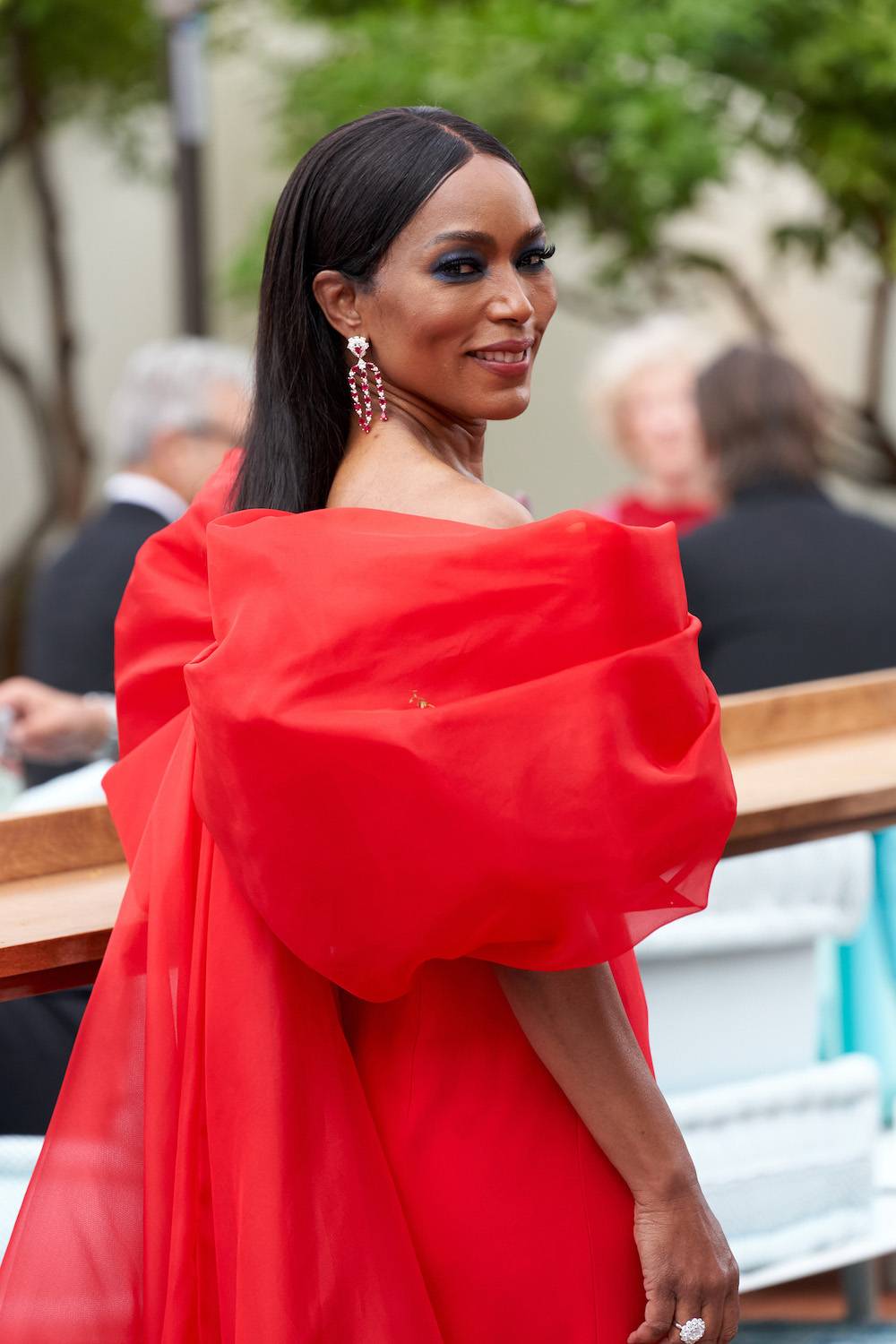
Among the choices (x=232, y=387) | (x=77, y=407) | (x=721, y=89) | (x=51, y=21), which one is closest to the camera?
(x=232, y=387)

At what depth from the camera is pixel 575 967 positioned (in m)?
1.38

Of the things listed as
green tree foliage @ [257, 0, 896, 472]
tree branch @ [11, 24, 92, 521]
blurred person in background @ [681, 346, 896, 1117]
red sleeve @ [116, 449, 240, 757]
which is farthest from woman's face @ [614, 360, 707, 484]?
tree branch @ [11, 24, 92, 521]

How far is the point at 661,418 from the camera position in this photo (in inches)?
188

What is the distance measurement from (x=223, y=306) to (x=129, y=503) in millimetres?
7053

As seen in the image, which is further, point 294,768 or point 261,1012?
point 261,1012

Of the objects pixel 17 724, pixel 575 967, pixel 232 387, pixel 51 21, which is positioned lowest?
pixel 575 967

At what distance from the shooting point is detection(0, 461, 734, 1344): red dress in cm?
131

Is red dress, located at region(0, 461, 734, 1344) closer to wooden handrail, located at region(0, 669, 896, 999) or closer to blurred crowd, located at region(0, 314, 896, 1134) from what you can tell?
wooden handrail, located at region(0, 669, 896, 999)

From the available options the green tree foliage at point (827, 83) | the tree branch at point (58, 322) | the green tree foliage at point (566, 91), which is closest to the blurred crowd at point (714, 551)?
the green tree foliage at point (566, 91)

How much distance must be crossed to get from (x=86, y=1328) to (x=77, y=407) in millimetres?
9521

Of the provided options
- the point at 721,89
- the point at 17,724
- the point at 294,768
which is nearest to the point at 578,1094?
the point at 294,768

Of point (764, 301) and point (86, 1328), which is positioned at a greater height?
point (764, 301)

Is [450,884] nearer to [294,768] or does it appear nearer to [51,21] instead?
[294,768]

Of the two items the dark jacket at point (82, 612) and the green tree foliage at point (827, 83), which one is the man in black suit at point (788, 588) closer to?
the dark jacket at point (82, 612)
